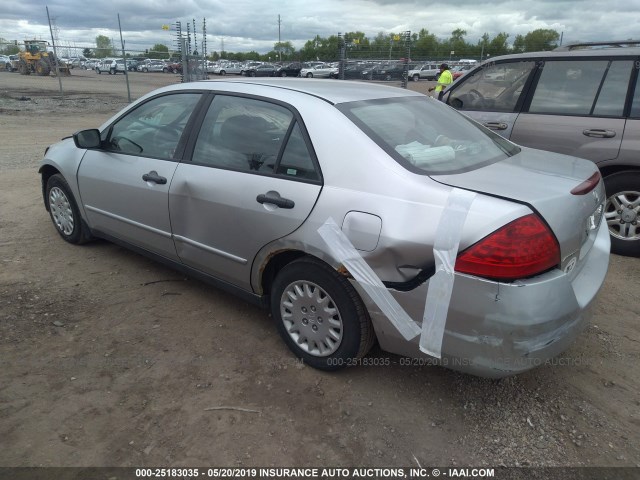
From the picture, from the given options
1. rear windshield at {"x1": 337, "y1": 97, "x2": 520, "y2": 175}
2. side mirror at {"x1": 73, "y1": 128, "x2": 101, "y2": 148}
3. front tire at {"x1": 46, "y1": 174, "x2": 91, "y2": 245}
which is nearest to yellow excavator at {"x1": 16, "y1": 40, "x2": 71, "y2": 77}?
front tire at {"x1": 46, "y1": 174, "x2": 91, "y2": 245}

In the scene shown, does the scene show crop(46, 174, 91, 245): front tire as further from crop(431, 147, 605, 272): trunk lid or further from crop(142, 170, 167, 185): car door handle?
crop(431, 147, 605, 272): trunk lid

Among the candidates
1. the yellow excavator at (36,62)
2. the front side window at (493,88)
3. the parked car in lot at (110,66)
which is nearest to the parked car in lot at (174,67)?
the parked car in lot at (110,66)

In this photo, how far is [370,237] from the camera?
92.3 inches

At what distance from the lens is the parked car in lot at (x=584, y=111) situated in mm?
4438

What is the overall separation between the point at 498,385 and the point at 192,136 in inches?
97.6

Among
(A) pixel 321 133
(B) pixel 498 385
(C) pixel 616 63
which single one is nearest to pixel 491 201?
(A) pixel 321 133

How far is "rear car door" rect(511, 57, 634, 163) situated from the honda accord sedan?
1.79 m

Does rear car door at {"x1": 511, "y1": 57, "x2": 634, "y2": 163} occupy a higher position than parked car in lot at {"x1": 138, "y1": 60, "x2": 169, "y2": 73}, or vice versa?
rear car door at {"x1": 511, "y1": 57, "x2": 634, "y2": 163}

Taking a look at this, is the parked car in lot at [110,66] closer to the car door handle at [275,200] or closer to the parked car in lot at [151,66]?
the parked car in lot at [151,66]

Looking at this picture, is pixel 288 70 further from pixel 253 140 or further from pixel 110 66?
pixel 253 140

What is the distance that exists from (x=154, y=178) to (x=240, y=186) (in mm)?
839

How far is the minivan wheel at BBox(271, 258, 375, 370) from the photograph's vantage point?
256 centimetres


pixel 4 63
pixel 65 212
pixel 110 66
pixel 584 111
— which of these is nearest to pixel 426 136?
pixel 584 111
